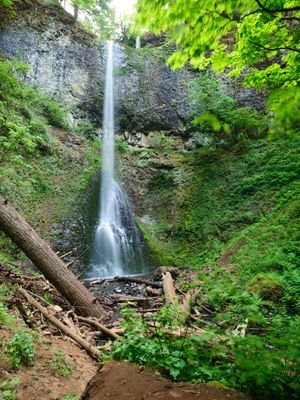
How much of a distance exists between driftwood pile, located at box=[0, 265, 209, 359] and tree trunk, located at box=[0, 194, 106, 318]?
20 cm

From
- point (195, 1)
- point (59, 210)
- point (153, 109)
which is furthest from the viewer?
point (153, 109)

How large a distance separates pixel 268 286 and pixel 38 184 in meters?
9.51

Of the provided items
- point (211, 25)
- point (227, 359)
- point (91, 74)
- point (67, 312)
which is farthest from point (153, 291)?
point (91, 74)

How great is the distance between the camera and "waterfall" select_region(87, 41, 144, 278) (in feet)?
35.8

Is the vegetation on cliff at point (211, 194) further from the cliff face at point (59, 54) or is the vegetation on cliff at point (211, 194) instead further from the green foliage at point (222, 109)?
the cliff face at point (59, 54)

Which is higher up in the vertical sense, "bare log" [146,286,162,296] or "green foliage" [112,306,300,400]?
"green foliage" [112,306,300,400]

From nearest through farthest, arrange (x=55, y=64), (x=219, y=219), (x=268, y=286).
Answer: (x=268, y=286), (x=219, y=219), (x=55, y=64)

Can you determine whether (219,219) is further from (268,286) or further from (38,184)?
(38,184)

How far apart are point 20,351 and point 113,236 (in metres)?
9.08

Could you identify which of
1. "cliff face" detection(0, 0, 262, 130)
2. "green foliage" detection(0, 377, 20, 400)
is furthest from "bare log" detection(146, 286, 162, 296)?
"cliff face" detection(0, 0, 262, 130)

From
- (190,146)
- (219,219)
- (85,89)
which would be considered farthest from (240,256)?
(85,89)

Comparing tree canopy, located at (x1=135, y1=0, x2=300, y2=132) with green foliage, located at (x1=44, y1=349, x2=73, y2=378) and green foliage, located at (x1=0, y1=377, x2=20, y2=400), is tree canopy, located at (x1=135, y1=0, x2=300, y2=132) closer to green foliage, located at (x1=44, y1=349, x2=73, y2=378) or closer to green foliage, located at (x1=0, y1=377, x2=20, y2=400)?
green foliage, located at (x1=0, y1=377, x2=20, y2=400)

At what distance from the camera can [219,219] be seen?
40.3ft

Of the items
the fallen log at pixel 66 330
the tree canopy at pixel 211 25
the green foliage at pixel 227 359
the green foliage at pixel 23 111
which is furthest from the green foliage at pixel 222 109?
the green foliage at pixel 227 359
